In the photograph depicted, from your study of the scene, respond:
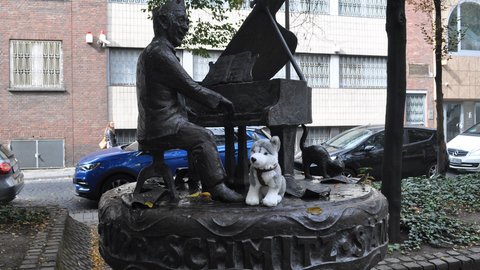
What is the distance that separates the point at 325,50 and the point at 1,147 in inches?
589

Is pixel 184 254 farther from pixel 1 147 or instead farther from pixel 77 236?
pixel 1 147

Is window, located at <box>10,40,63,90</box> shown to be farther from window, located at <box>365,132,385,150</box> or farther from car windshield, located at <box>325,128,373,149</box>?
window, located at <box>365,132,385,150</box>

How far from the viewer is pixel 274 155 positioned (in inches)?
102

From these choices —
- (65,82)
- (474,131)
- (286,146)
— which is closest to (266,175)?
(286,146)

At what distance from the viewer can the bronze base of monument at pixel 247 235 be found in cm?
246

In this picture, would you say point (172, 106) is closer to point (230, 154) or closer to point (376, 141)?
point (230, 154)

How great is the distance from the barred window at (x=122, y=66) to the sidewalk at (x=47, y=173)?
12.1ft

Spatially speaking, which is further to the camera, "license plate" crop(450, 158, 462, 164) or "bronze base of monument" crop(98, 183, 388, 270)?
"license plate" crop(450, 158, 462, 164)

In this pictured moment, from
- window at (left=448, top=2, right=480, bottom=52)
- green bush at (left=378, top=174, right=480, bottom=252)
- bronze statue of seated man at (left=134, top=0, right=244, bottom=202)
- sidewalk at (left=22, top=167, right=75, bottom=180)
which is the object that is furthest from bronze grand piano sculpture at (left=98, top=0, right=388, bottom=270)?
window at (left=448, top=2, right=480, bottom=52)

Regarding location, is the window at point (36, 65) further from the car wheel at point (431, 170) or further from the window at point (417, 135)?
the car wheel at point (431, 170)

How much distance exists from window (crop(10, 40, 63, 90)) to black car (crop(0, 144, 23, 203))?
9483 mm

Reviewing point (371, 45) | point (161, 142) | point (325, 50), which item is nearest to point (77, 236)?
point (161, 142)

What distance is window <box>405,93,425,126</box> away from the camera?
22156 millimetres

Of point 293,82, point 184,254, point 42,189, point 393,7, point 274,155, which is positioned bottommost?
point 42,189
